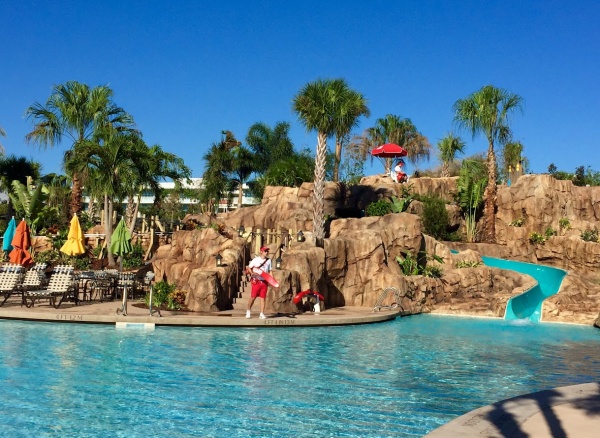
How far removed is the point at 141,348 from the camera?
522 inches

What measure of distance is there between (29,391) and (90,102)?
2678 cm

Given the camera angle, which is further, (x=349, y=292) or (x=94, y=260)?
(x=94, y=260)

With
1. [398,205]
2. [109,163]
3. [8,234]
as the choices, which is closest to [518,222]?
[398,205]

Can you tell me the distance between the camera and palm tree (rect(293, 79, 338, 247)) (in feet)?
90.1

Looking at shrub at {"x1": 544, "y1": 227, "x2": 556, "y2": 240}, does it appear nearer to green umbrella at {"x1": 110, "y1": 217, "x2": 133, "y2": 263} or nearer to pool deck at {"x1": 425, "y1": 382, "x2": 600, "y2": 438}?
green umbrella at {"x1": 110, "y1": 217, "x2": 133, "y2": 263}

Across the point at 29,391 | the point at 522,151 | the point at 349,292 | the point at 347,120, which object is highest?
the point at 522,151

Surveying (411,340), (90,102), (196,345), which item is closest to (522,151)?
(90,102)

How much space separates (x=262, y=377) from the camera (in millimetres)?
10930

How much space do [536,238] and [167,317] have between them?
24.5 m

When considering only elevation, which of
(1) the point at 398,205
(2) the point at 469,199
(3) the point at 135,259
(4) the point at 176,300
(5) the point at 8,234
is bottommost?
(4) the point at 176,300

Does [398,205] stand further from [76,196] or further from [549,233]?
[76,196]

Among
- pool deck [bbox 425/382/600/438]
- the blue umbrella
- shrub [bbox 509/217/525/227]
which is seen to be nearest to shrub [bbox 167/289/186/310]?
the blue umbrella

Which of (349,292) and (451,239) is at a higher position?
(451,239)

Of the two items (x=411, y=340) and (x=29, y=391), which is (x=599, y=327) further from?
(x=29, y=391)
